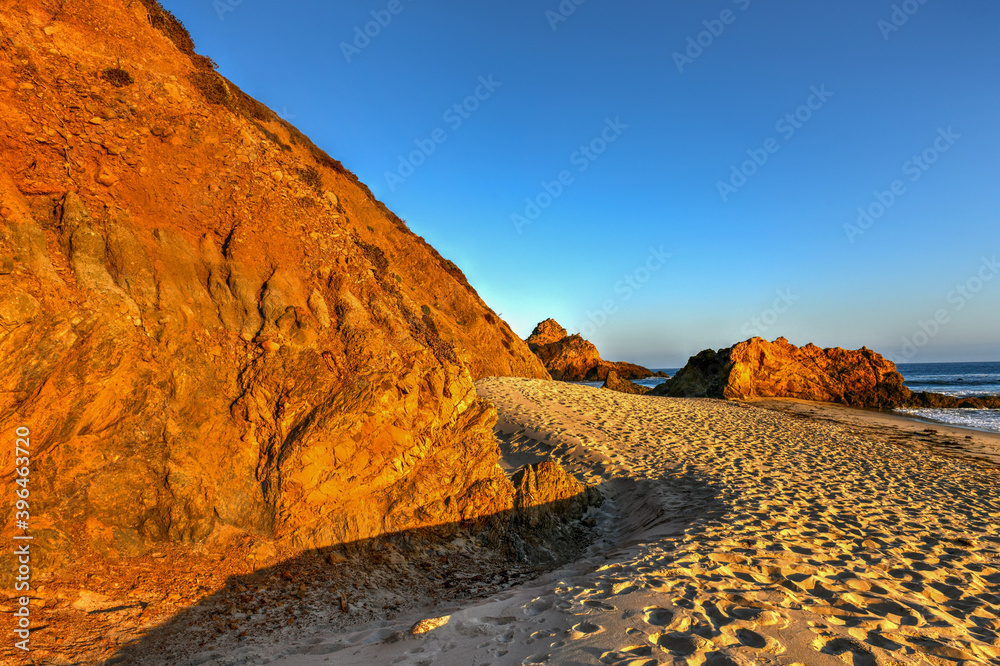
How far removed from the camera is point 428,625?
386 cm

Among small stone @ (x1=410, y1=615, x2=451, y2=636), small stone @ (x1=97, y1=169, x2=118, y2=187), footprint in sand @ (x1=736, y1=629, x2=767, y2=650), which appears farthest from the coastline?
small stone @ (x1=97, y1=169, x2=118, y2=187)

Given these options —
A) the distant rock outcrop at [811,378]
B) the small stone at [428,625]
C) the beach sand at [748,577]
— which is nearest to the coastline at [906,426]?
the distant rock outcrop at [811,378]

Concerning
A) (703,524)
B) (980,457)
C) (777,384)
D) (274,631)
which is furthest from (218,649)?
(777,384)

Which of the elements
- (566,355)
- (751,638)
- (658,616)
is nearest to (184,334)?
(658,616)

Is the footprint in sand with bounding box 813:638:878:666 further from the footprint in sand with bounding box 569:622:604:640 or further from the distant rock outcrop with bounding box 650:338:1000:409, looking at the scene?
the distant rock outcrop with bounding box 650:338:1000:409

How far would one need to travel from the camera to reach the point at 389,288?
7496mm

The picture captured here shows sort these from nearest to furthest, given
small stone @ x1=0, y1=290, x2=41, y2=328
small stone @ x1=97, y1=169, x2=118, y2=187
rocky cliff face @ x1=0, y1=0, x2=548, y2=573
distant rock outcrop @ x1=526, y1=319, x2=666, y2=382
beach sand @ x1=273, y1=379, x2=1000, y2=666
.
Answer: beach sand @ x1=273, y1=379, x2=1000, y2=666
small stone @ x1=0, y1=290, x2=41, y2=328
rocky cliff face @ x1=0, y1=0, x2=548, y2=573
small stone @ x1=97, y1=169, x2=118, y2=187
distant rock outcrop @ x1=526, y1=319, x2=666, y2=382

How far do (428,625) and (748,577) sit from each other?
3.33m

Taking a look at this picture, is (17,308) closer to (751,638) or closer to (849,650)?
(751,638)

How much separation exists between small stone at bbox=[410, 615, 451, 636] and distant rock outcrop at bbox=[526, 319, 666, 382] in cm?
4877

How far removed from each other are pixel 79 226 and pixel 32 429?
2422 millimetres

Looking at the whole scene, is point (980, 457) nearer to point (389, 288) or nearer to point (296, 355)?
point (389, 288)

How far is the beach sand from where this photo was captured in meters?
3.25

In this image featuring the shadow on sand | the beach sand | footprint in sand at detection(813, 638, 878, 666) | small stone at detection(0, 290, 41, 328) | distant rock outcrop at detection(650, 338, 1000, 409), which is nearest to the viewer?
footprint in sand at detection(813, 638, 878, 666)
